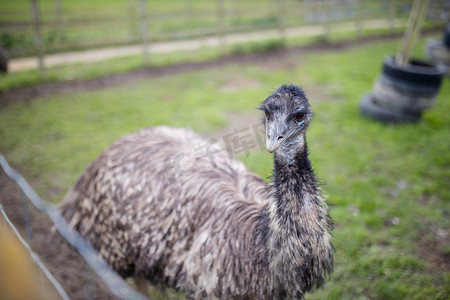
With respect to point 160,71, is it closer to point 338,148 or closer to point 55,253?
point 338,148

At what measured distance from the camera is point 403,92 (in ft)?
20.8

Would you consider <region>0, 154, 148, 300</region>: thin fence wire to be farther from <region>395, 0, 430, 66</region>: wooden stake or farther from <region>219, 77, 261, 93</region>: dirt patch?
<region>395, 0, 430, 66</region>: wooden stake

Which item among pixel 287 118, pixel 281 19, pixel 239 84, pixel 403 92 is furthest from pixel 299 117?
pixel 281 19

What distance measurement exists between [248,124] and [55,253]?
13.6 ft

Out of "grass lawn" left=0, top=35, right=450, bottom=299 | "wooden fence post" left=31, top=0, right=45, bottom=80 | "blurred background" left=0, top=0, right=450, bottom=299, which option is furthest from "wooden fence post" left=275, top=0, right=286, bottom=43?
"wooden fence post" left=31, top=0, right=45, bottom=80

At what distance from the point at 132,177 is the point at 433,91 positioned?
5746 mm

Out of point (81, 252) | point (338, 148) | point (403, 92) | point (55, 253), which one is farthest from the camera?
point (403, 92)

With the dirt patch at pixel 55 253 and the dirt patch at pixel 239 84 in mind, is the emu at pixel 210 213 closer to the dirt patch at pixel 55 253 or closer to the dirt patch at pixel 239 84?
the dirt patch at pixel 55 253

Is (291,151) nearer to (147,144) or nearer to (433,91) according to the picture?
(147,144)

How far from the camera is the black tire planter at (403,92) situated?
6.20 m

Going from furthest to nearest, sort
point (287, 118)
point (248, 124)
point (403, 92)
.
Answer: point (248, 124) < point (403, 92) < point (287, 118)

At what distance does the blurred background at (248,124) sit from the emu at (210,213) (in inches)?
19.3

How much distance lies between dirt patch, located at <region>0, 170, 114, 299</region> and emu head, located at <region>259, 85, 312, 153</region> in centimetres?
218

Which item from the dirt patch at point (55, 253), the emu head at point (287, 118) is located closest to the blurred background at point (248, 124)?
the dirt patch at point (55, 253)
